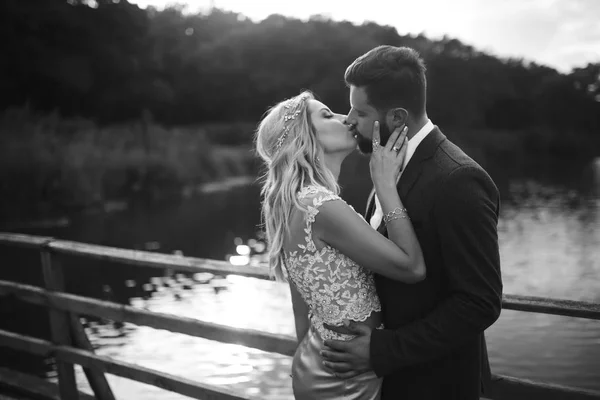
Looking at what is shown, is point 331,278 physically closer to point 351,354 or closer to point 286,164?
point 351,354

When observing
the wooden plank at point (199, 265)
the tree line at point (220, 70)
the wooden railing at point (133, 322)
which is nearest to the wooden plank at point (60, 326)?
the wooden railing at point (133, 322)

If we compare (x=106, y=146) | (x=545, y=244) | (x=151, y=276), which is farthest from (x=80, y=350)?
(x=106, y=146)

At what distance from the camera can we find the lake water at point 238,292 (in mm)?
9734

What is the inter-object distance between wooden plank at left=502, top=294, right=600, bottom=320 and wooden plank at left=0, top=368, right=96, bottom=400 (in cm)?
290

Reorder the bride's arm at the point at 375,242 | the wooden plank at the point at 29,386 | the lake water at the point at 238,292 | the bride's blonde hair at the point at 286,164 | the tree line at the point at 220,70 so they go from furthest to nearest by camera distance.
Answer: the tree line at the point at 220,70
the lake water at the point at 238,292
the wooden plank at the point at 29,386
the bride's blonde hair at the point at 286,164
the bride's arm at the point at 375,242

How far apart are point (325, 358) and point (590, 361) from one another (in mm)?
10266

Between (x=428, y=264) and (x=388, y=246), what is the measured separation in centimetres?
14

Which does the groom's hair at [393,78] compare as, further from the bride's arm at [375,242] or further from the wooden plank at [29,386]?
the wooden plank at [29,386]

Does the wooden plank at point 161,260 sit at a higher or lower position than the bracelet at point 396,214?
lower

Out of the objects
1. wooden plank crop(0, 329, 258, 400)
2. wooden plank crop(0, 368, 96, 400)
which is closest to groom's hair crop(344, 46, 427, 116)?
wooden plank crop(0, 329, 258, 400)

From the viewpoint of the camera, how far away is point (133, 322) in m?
3.57

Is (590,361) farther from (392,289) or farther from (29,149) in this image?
(29,149)

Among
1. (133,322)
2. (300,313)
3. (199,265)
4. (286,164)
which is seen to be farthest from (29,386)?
(286,164)

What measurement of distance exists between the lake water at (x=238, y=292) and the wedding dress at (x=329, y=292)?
→ 5732mm
